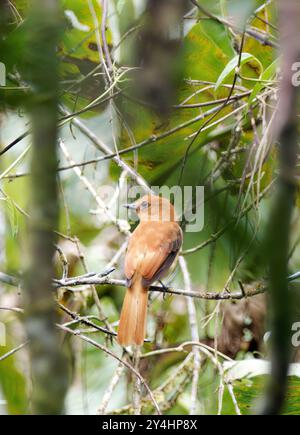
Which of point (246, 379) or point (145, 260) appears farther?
point (145, 260)

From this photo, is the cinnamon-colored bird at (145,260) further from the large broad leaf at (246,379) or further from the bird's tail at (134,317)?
the large broad leaf at (246,379)

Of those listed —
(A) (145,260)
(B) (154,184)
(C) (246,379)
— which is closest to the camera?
(C) (246,379)

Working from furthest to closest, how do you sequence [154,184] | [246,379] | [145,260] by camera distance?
[154,184], [145,260], [246,379]

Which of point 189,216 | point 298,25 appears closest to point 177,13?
point 298,25

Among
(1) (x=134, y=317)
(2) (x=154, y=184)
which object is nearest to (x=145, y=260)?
(1) (x=134, y=317)

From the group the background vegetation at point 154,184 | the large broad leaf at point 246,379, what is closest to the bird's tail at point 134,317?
the background vegetation at point 154,184

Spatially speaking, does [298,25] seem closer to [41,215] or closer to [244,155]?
[41,215]

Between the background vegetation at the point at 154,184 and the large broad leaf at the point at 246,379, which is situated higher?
the background vegetation at the point at 154,184

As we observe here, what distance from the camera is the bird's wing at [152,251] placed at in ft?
7.31

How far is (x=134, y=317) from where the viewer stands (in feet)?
7.13

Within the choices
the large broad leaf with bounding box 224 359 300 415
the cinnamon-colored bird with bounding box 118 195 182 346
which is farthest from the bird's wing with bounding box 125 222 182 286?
the large broad leaf with bounding box 224 359 300 415

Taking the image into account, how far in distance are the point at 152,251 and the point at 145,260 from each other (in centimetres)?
6

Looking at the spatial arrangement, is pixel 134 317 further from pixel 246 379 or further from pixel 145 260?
pixel 246 379

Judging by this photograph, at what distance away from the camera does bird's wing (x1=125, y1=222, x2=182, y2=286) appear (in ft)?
7.31
